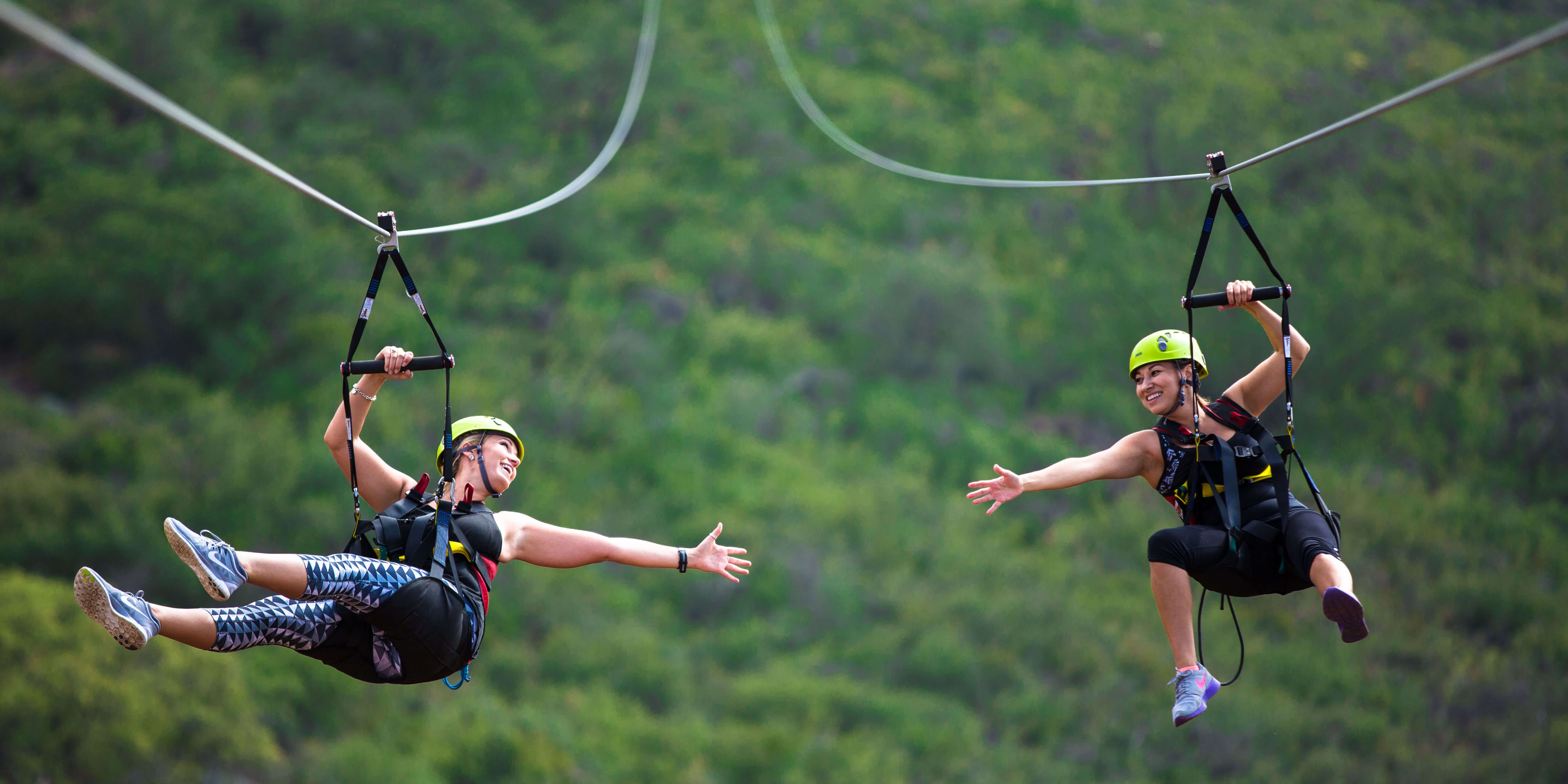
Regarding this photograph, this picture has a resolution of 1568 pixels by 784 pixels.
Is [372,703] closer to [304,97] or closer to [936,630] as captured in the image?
[936,630]

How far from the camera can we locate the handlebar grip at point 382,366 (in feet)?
17.7

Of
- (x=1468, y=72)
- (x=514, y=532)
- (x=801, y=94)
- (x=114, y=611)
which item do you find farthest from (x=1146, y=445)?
(x=801, y=94)

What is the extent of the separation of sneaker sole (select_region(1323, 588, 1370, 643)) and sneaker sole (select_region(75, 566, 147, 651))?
4.03 meters

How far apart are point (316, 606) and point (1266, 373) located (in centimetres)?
390

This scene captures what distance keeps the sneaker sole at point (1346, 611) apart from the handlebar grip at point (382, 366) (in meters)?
3.27

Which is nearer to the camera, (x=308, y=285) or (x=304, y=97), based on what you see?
(x=308, y=285)

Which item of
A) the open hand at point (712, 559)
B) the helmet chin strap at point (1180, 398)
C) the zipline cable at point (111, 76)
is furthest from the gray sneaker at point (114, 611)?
the helmet chin strap at point (1180, 398)

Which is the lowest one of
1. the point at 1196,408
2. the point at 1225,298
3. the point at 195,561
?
the point at 195,561

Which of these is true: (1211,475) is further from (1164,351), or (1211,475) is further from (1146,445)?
(1164,351)

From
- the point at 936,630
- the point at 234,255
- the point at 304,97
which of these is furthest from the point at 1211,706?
the point at 304,97

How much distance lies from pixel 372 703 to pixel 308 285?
875 cm

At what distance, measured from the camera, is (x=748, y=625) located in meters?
24.7

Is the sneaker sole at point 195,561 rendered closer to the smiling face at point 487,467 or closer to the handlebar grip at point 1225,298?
the smiling face at point 487,467

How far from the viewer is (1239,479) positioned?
5.96 metres
